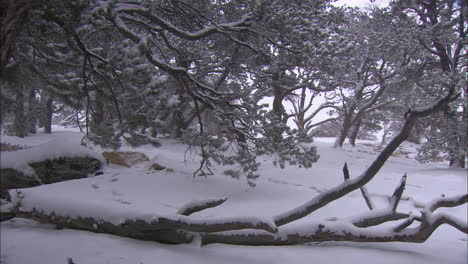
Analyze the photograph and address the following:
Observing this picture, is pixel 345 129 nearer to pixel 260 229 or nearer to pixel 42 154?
pixel 260 229

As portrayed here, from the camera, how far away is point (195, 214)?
4.38 metres

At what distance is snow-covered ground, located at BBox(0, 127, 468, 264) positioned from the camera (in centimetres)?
259

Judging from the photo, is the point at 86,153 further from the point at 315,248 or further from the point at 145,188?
the point at 315,248

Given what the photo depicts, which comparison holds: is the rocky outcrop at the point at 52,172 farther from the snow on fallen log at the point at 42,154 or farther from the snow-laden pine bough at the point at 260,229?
the snow-laden pine bough at the point at 260,229

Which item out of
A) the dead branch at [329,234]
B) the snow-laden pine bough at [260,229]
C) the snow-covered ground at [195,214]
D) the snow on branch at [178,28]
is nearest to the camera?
the snow-covered ground at [195,214]

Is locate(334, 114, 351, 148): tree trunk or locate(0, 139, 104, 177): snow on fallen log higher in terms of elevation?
locate(334, 114, 351, 148): tree trunk

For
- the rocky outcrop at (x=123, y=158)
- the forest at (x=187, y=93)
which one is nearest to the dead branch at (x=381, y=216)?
the forest at (x=187, y=93)

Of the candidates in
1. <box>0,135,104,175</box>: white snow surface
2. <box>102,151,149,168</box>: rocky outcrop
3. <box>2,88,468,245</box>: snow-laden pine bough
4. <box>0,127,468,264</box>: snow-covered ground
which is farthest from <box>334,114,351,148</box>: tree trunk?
<box>0,135,104,175</box>: white snow surface

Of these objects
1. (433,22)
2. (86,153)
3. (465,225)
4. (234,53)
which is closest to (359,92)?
(433,22)

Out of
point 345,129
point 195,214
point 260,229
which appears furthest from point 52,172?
point 345,129

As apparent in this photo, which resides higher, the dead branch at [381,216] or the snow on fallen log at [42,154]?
the snow on fallen log at [42,154]

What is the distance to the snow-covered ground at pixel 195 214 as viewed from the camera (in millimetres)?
2594

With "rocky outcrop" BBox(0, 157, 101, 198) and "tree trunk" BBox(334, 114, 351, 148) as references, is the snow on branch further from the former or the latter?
"tree trunk" BBox(334, 114, 351, 148)

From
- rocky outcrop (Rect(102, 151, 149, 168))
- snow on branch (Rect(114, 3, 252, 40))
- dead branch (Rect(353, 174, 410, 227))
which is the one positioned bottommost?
dead branch (Rect(353, 174, 410, 227))
